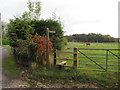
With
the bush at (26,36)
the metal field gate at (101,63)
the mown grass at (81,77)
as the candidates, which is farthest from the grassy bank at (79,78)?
the bush at (26,36)

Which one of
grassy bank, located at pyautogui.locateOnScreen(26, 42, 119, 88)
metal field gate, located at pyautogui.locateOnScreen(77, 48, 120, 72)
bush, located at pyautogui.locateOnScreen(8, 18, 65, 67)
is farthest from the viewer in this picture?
bush, located at pyautogui.locateOnScreen(8, 18, 65, 67)

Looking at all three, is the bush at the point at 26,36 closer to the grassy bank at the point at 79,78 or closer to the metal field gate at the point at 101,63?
the grassy bank at the point at 79,78

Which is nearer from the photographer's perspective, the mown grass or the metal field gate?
the mown grass

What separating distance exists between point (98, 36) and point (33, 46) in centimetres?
3642

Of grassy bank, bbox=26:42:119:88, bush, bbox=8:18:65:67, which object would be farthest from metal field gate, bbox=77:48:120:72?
bush, bbox=8:18:65:67

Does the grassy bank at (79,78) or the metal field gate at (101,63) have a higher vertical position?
the metal field gate at (101,63)

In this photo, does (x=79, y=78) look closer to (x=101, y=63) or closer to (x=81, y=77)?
(x=81, y=77)

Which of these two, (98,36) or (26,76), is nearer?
(26,76)

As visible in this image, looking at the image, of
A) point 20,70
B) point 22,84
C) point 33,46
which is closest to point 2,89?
point 22,84

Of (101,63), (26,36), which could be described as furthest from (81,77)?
(26,36)

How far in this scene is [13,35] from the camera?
820 cm

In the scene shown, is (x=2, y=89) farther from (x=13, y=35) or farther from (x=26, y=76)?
(x=13, y=35)

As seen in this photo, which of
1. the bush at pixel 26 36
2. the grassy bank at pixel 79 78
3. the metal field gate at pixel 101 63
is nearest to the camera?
the grassy bank at pixel 79 78

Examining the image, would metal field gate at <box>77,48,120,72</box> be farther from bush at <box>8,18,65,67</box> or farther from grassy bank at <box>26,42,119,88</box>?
bush at <box>8,18,65,67</box>
